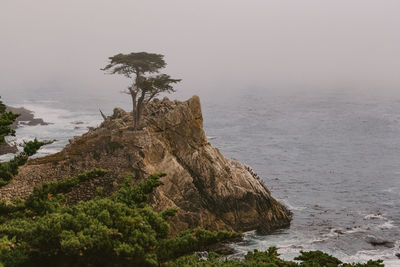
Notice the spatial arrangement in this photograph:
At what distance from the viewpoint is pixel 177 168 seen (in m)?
39.6

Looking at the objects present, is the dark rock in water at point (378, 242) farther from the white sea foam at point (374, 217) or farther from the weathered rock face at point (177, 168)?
the weathered rock face at point (177, 168)

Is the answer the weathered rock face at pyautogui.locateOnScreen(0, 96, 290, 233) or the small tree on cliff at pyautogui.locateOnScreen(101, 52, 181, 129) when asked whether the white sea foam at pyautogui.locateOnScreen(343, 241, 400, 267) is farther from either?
the small tree on cliff at pyautogui.locateOnScreen(101, 52, 181, 129)

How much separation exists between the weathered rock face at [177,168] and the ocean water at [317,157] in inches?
127

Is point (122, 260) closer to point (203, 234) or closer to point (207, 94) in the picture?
point (203, 234)

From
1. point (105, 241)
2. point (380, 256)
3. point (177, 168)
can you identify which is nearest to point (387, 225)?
point (380, 256)

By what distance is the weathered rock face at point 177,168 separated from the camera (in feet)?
121

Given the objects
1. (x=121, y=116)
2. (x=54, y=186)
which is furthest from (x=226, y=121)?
(x=54, y=186)

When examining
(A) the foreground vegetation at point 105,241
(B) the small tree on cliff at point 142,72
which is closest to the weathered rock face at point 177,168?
(B) the small tree on cliff at point 142,72

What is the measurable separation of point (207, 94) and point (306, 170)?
129 m

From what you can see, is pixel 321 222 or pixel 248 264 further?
pixel 321 222

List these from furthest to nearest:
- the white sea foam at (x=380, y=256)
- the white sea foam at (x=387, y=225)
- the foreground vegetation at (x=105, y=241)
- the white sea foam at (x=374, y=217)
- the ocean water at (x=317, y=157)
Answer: the white sea foam at (x=374, y=217) → the white sea foam at (x=387, y=225) → the ocean water at (x=317, y=157) → the white sea foam at (x=380, y=256) → the foreground vegetation at (x=105, y=241)

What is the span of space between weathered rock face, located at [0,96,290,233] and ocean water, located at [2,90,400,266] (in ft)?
10.6

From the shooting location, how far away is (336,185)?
60.5 meters

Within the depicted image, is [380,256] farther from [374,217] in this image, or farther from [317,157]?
[317,157]
